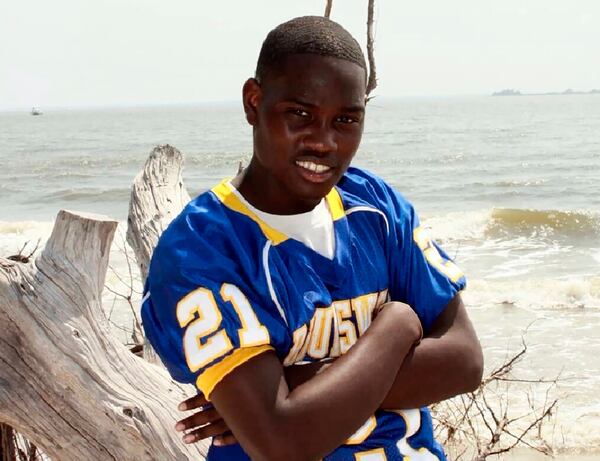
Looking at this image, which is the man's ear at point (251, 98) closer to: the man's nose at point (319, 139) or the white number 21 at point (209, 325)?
the man's nose at point (319, 139)

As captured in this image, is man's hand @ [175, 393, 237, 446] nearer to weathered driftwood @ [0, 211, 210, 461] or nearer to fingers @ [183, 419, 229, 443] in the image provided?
fingers @ [183, 419, 229, 443]

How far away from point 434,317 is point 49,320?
904mm

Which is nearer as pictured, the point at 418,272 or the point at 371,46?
the point at 418,272

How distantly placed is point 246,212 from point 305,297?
0.59ft

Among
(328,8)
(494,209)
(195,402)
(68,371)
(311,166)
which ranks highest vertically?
(328,8)

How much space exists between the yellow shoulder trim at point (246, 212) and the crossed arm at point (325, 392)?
8.4 inches

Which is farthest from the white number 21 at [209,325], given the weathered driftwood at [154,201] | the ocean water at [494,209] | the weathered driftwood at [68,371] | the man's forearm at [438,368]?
the ocean water at [494,209]

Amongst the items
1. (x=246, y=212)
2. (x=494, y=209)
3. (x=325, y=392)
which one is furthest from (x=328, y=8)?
(x=494, y=209)

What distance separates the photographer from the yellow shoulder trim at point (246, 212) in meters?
1.48

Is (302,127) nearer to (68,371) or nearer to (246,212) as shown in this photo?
(246,212)

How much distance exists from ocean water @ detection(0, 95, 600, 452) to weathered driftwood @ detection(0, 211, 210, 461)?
98 centimetres

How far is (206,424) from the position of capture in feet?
5.02

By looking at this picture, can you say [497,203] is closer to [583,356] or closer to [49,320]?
[583,356]

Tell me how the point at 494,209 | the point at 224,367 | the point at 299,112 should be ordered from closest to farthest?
the point at 224,367
the point at 299,112
the point at 494,209
